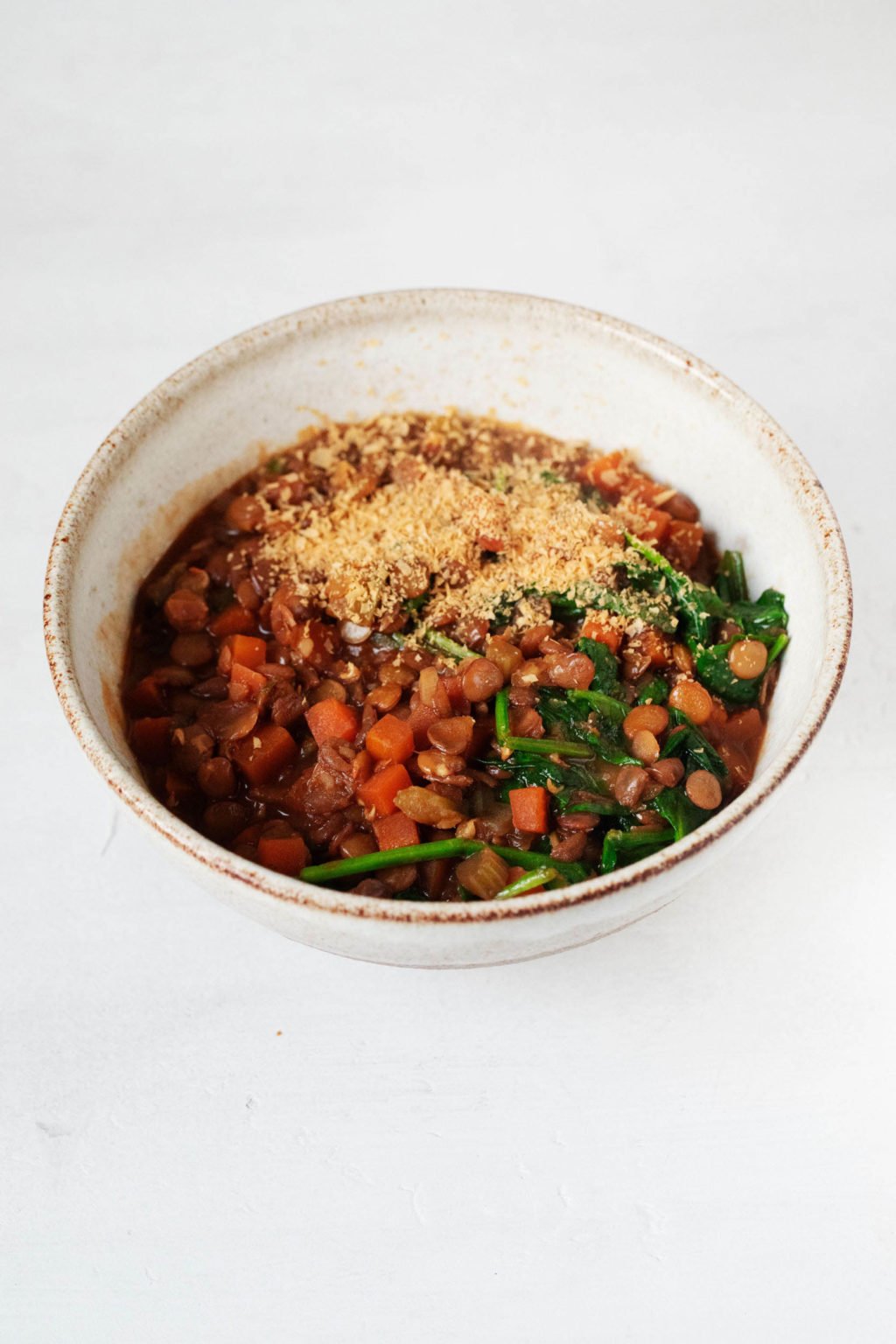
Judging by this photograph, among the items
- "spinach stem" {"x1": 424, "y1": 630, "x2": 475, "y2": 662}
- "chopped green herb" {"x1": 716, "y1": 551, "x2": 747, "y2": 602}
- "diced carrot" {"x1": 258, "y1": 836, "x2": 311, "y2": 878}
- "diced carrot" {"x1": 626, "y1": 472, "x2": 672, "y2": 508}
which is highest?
"diced carrot" {"x1": 626, "y1": 472, "x2": 672, "y2": 508}

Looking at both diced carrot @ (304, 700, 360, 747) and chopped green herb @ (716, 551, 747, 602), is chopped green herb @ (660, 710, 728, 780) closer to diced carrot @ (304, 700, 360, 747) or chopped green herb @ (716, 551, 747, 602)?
chopped green herb @ (716, 551, 747, 602)

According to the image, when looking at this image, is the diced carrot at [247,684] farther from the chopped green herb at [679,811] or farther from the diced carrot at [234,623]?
the chopped green herb at [679,811]

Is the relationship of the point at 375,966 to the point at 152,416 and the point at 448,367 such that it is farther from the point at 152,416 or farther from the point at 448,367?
the point at 448,367

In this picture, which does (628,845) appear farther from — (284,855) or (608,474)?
(608,474)

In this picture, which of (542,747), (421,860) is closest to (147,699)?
(421,860)

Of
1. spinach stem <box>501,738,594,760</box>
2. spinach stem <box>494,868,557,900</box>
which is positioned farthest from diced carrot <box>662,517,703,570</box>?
spinach stem <box>494,868,557,900</box>

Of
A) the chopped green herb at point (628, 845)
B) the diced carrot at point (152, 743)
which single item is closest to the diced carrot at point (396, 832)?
the chopped green herb at point (628, 845)

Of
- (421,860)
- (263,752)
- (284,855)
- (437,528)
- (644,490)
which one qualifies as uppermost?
(644,490)
